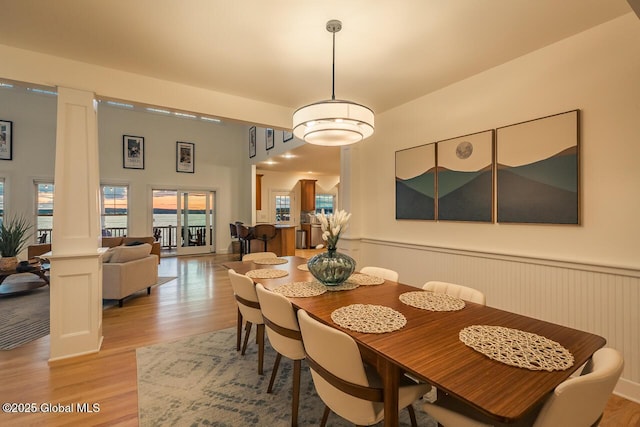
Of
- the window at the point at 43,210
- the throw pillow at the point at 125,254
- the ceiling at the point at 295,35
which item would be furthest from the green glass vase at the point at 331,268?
the window at the point at 43,210

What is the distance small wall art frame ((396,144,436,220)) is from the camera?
10.5ft

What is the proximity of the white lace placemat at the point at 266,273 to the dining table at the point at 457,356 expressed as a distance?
2.06 ft

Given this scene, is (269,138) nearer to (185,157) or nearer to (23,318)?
(185,157)

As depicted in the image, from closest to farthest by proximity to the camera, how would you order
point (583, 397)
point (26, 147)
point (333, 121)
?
point (583, 397)
point (333, 121)
point (26, 147)

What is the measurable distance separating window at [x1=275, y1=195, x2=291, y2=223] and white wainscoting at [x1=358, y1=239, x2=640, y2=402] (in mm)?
6943

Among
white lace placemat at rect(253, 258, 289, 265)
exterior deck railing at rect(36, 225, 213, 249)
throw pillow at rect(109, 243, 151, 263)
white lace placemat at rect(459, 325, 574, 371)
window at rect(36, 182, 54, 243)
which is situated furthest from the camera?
exterior deck railing at rect(36, 225, 213, 249)

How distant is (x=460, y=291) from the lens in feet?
6.24

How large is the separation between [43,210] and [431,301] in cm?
869

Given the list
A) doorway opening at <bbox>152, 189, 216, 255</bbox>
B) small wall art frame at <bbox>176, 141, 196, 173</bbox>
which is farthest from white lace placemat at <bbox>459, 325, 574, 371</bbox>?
small wall art frame at <bbox>176, 141, 196, 173</bbox>

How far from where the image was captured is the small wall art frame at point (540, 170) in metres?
2.19

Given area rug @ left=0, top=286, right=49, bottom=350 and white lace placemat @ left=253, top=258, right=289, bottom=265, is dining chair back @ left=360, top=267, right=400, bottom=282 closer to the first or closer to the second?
white lace placemat @ left=253, top=258, right=289, bottom=265

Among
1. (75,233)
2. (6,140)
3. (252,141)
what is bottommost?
(75,233)

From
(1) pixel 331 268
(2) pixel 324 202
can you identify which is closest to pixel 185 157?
(2) pixel 324 202

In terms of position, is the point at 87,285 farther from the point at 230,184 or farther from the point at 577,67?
the point at 230,184
